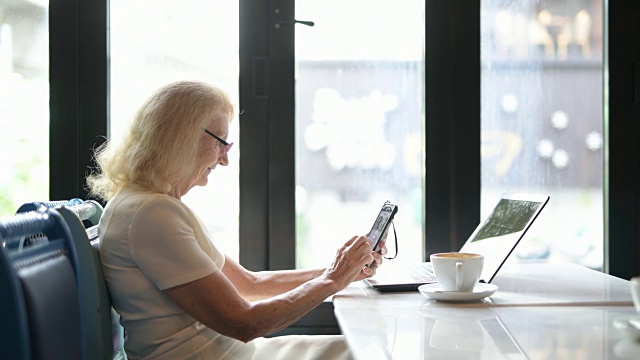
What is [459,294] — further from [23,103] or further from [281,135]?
[23,103]

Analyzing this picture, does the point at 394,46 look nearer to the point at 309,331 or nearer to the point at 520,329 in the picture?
the point at 309,331

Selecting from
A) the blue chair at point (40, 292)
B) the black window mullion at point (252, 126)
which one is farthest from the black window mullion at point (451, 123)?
the blue chair at point (40, 292)

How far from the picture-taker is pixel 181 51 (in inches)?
95.0

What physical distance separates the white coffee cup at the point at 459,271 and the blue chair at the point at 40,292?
76cm

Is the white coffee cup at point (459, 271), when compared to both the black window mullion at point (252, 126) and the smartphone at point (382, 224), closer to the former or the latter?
the smartphone at point (382, 224)

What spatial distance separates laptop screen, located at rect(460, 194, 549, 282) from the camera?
1654mm

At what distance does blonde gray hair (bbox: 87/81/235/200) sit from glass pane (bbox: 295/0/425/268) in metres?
0.87

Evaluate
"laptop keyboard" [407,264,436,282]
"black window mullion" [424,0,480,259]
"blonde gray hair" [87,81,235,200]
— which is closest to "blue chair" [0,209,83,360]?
"blonde gray hair" [87,81,235,200]

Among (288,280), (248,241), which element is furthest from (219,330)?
(248,241)

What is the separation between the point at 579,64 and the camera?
2.47 m

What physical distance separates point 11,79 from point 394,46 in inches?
53.0

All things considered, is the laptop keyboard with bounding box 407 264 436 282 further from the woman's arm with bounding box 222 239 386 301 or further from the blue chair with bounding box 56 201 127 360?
the blue chair with bounding box 56 201 127 360

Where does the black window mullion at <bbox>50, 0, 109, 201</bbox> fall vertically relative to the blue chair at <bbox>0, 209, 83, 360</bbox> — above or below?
above

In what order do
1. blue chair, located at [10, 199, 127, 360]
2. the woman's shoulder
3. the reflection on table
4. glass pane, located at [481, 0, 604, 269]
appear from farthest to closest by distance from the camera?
glass pane, located at [481, 0, 604, 269], the woman's shoulder, blue chair, located at [10, 199, 127, 360], the reflection on table
